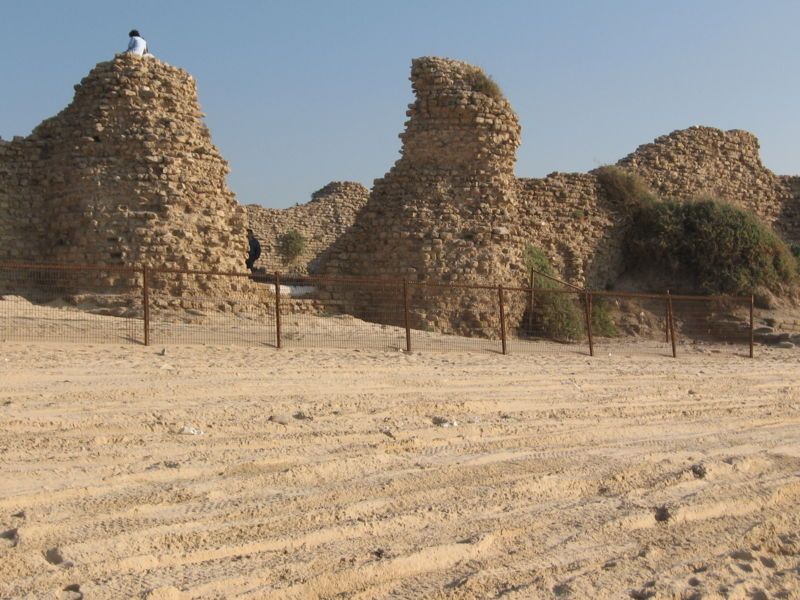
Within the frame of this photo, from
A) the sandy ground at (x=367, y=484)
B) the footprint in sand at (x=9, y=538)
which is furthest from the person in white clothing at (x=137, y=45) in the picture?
the footprint in sand at (x=9, y=538)

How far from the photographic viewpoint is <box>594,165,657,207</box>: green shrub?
80.1 feet

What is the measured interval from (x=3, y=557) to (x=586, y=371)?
899cm

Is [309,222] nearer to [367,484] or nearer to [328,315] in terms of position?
[328,315]

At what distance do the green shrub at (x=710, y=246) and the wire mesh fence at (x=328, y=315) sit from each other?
2.42 metres

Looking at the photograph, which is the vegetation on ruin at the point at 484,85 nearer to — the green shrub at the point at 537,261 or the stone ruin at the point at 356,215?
the stone ruin at the point at 356,215

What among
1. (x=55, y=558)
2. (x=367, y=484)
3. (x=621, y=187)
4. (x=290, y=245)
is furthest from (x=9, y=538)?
(x=621, y=187)

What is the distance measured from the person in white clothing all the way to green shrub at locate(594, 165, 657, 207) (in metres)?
11.9

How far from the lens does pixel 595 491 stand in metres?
7.33

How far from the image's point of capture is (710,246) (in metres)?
23.3

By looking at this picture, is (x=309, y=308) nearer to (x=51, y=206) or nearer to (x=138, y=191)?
(x=138, y=191)

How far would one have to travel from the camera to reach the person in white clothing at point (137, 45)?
53.0ft

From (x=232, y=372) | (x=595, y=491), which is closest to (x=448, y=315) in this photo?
(x=232, y=372)

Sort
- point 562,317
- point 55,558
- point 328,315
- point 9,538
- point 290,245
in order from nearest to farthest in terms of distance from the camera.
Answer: point 55,558
point 9,538
point 328,315
point 562,317
point 290,245

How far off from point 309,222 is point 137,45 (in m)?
11.0
